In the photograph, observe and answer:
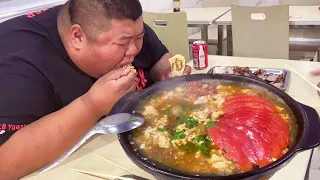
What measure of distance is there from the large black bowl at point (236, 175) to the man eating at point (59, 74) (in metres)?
0.14

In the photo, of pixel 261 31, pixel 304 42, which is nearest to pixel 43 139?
pixel 261 31

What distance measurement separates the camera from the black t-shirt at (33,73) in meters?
1.13

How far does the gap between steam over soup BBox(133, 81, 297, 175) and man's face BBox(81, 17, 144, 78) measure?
0.26 meters

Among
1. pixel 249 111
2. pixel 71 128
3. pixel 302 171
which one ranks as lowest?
pixel 302 171

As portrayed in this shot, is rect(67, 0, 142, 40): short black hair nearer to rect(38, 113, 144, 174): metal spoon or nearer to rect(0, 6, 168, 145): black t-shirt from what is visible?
rect(0, 6, 168, 145): black t-shirt

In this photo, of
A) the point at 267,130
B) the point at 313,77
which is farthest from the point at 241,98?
the point at 313,77

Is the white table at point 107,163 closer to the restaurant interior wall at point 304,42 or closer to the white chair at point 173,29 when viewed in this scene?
the white chair at point 173,29

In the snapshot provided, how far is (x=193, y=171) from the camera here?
2.52ft

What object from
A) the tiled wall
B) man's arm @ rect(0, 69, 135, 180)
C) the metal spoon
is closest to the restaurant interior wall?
the tiled wall

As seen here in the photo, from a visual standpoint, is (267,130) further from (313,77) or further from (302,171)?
(313,77)

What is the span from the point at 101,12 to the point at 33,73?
33 centimetres

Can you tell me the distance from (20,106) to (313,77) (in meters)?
1.42

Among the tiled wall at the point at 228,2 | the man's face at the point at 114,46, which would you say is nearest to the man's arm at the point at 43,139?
the man's face at the point at 114,46

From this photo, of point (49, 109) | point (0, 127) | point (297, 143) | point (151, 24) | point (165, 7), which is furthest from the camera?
point (165, 7)
